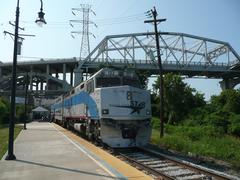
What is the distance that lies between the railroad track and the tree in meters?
32.6

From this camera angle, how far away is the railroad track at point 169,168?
11.4 m

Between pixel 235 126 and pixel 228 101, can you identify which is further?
pixel 228 101

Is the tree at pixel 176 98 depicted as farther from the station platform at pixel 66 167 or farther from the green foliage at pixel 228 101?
the station platform at pixel 66 167


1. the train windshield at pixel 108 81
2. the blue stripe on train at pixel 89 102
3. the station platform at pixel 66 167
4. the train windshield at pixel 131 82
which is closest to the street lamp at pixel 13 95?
the station platform at pixel 66 167

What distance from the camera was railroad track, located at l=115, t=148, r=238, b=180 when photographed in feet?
37.3

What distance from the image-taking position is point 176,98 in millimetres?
50312

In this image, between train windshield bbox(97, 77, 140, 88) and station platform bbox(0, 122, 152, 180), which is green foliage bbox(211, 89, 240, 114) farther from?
station platform bbox(0, 122, 152, 180)

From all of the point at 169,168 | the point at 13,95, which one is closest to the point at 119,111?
the point at 13,95

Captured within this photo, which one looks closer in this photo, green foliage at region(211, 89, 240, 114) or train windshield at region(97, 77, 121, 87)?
train windshield at region(97, 77, 121, 87)

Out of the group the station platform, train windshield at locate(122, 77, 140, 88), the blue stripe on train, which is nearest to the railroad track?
the station platform

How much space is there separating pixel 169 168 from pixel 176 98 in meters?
37.7

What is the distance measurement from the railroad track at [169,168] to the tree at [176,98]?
32.6 m

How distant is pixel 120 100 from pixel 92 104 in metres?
2.16

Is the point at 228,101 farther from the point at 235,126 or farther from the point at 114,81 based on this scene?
the point at 114,81
